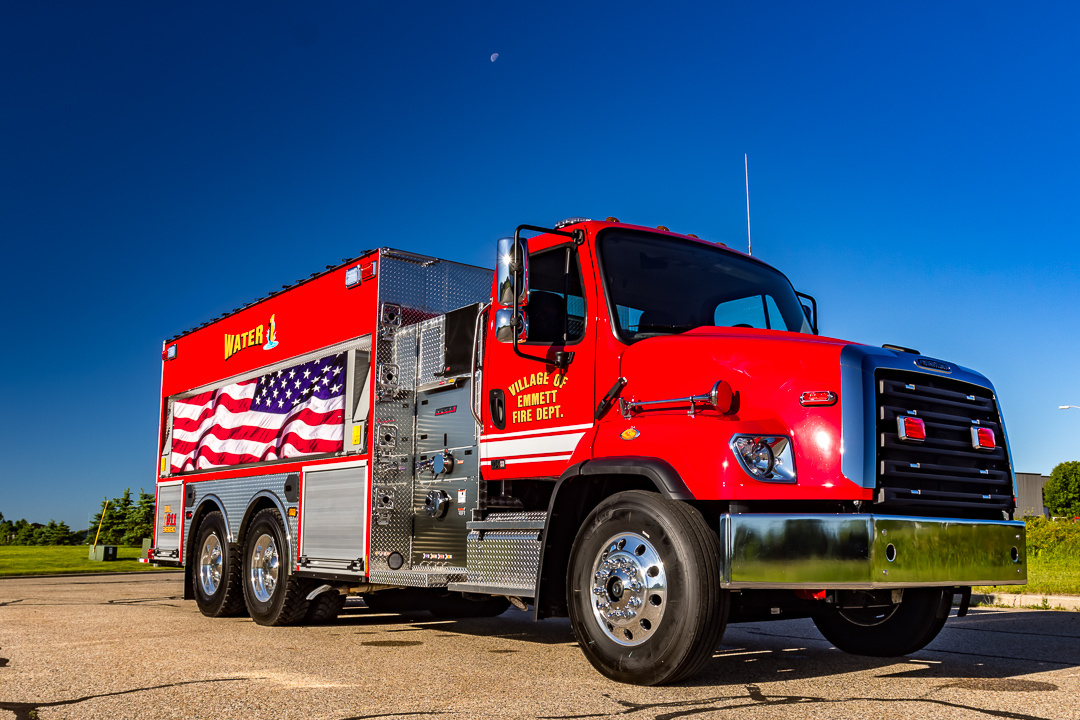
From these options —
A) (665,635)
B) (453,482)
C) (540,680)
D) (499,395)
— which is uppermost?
(499,395)

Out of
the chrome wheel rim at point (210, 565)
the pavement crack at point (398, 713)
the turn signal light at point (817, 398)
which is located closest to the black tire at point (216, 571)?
the chrome wheel rim at point (210, 565)

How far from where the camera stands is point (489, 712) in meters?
5.00

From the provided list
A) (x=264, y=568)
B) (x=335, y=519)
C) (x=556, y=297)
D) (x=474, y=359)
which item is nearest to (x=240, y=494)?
(x=264, y=568)

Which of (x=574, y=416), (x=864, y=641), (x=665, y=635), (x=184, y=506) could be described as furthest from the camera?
(x=184, y=506)

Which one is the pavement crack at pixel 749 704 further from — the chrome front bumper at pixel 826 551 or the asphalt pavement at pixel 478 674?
the chrome front bumper at pixel 826 551

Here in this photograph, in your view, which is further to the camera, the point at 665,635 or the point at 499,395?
the point at 499,395

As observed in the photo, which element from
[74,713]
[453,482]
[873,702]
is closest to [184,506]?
[453,482]

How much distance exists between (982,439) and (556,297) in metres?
2.82

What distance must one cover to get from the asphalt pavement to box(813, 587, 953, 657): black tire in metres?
0.13

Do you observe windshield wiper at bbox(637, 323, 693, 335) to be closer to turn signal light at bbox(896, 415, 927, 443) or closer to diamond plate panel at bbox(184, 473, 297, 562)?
turn signal light at bbox(896, 415, 927, 443)

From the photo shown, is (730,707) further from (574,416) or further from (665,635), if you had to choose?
(574,416)

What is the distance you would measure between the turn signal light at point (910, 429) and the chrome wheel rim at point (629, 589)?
1537 mm

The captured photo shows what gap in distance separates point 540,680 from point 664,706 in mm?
1184

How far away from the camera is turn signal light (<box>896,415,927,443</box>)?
547cm
